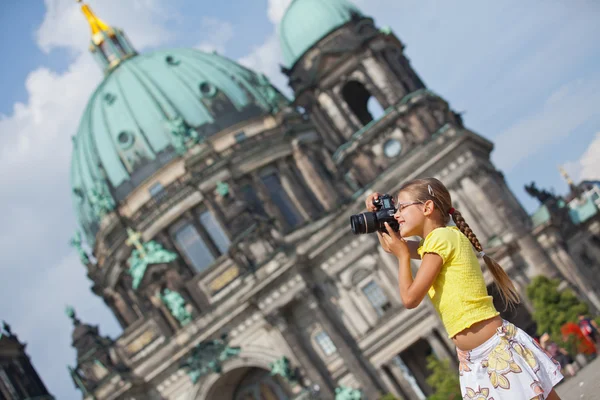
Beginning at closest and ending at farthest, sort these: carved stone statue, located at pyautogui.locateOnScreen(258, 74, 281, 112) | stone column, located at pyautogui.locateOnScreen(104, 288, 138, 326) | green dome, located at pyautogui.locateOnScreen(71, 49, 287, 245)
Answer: green dome, located at pyautogui.locateOnScreen(71, 49, 287, 245) → carved stone statue, located at pyautogui.locateOnScreen(258, 74, 281, 112) → stone column, located at pyautogui.locateOnScreen(104, 288, 138, 326)

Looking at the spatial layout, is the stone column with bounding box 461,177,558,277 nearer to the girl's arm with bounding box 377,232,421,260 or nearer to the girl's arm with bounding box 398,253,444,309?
the girl's arm with bounding box 377,232,421,260

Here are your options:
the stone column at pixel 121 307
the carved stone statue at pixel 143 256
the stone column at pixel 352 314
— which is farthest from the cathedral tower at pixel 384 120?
the stone column at pixel 121 307

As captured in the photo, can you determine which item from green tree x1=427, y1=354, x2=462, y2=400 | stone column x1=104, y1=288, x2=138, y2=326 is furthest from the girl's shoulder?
stone column x1=104, y1=288, x2=138, y2=326

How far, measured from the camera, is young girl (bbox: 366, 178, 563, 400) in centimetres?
668

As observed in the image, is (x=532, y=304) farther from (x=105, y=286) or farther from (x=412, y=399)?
(x=105, y=286)

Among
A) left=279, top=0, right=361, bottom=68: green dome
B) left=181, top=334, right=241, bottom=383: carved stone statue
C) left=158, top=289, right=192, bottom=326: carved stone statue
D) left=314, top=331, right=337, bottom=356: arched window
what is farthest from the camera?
left=279, top=0, right=361, bottom=68: green dome

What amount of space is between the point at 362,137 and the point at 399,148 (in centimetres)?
224

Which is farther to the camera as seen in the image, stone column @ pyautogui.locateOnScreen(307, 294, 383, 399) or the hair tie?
stone column @ pyautogui.locateOnScreen(307, 294, 383, 399)

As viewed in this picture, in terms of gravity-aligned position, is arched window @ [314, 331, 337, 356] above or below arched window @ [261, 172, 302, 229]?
below

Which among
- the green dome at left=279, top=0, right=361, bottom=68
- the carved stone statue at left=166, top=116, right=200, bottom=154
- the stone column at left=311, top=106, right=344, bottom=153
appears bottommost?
the stone column at left=311, top=106, right=344, bottom=153

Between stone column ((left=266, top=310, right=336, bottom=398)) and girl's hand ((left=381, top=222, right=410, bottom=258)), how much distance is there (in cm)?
3573

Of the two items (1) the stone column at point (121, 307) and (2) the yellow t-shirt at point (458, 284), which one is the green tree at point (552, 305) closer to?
(1) the stone column at point (121, 307)

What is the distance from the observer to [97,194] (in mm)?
55469

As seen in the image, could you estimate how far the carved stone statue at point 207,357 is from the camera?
44.7 m
